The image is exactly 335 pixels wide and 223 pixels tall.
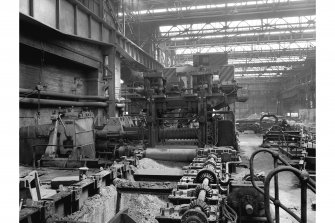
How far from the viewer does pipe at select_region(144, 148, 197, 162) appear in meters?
6.15

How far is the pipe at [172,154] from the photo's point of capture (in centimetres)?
615

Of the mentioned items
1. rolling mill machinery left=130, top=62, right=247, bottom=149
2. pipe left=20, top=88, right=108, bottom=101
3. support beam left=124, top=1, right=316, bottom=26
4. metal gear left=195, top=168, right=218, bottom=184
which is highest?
support beam left=124, top=1, right=316, bottom=26

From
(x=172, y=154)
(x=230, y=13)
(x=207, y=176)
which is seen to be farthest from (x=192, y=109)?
(x=230, y=13)

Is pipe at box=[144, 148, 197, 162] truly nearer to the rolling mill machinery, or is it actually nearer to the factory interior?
the factory interior

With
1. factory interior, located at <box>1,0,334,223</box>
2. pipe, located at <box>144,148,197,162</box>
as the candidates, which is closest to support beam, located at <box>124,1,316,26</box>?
factory interior, located at <box>1,0,334,223</box>

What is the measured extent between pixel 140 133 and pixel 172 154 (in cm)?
218

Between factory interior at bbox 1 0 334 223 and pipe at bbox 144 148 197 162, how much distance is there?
0.02m

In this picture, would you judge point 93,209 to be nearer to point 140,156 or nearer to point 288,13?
point 140,156

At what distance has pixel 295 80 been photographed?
25.5m

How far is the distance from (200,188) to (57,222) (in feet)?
4.95

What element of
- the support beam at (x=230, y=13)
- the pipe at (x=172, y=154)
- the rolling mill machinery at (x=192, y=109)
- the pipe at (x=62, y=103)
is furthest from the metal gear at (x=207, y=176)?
the support beam at (x=230, y=13)

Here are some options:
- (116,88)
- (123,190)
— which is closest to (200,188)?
(123,190)

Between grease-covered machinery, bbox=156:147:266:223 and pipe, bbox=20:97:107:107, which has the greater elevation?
pipe, bbox=20:97:107:107

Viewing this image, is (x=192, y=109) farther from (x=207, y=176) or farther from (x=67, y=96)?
(x=67, y=96)
